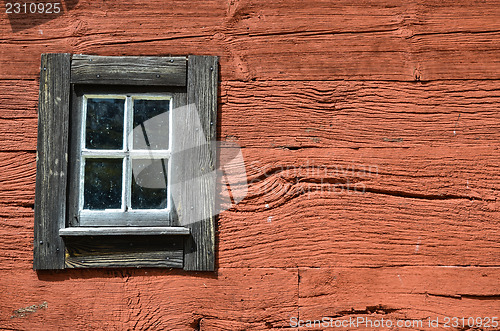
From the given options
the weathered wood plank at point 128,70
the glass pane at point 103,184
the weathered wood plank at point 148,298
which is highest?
the weathered wood plank at point 128,70

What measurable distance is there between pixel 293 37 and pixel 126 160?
1033 millimetres

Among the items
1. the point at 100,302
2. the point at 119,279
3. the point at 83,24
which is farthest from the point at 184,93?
the point at 100,302

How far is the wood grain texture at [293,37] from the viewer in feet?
7.12

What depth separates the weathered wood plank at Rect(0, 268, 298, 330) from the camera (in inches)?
81.4

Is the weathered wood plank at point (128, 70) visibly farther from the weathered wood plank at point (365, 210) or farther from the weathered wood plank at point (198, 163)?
the weathered wood plank at point (365, 210)

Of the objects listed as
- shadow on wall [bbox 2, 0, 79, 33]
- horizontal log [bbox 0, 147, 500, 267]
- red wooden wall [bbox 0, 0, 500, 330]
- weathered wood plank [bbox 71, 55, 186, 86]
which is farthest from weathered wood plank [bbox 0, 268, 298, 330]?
shadow on wall [bbox 2, 0, 79, 33]

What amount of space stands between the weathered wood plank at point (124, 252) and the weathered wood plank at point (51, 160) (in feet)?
0.26

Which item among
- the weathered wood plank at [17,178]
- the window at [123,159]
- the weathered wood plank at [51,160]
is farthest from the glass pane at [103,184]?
the weathered wood plank at [17,178]

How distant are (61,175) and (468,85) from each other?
204 centimetres

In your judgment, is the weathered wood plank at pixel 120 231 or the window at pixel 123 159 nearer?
the weathered wood plank at pixel 120 231

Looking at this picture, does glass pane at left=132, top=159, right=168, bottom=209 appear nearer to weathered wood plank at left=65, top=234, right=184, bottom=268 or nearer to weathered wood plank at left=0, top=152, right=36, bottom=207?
weathered wood plank at left=65, top=234, right=184, bottom=268

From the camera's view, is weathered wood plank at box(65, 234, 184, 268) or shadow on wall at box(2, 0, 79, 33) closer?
weathered wood plank at box(65, 234, 184, 268)

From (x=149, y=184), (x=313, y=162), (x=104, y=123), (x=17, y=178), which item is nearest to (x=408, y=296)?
(x=313, y=162)

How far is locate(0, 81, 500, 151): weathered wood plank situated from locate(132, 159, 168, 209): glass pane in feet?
1.19
